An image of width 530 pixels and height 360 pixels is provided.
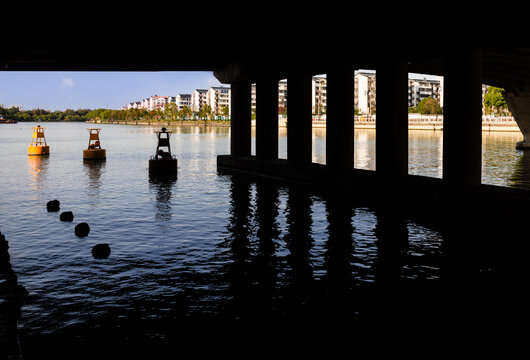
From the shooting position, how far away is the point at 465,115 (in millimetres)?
26641

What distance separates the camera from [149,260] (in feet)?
60.5

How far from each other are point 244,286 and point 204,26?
1851 centimetres

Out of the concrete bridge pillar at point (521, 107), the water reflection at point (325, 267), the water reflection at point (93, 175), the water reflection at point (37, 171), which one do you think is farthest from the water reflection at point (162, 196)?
the concrete bridge pillar at point (521, 107)

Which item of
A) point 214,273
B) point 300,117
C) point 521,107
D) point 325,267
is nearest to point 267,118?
point 300,117

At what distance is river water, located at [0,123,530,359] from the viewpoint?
39.4ft

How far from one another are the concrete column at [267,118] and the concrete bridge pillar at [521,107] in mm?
40156

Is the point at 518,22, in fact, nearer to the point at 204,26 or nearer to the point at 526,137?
the point at 204,26

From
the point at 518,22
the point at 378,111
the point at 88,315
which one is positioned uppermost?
the point at 518,22

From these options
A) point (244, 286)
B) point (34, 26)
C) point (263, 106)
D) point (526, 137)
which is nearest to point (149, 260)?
point (244, 286)

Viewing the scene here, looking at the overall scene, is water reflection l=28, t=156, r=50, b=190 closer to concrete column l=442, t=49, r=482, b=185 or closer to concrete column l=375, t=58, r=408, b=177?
concrete column l=375, t=58, r=408, b=177

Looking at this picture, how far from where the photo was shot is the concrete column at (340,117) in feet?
119

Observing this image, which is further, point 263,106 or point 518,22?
point 263,106

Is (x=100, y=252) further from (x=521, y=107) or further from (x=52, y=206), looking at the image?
(x=521, y=107)

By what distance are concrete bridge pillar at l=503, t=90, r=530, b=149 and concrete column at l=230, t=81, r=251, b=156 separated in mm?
39503
